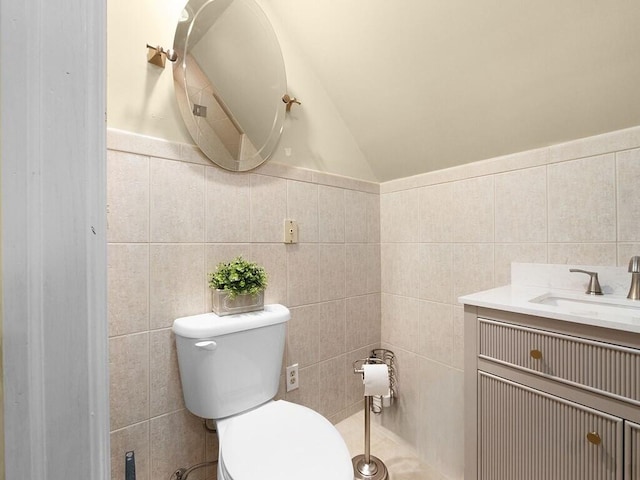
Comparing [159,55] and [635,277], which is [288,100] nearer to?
[159,55]

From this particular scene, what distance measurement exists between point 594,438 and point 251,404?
102cm

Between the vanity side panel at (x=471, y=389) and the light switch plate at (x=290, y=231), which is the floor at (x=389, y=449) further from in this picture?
the light switch plate at (x=290, y=231)

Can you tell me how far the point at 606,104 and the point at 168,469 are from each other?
1.98 m

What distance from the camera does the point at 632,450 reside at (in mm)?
709

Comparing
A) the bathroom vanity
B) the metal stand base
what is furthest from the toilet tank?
the bathroom vanity

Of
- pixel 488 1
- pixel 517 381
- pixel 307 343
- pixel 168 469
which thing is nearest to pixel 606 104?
pixel 488 1

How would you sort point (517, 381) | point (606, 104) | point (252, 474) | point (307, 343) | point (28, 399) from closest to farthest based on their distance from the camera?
point (28, 399)
point (252, 474)
point (517, 381)
point (606, 104)
point (307, 343)

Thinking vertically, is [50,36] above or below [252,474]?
above

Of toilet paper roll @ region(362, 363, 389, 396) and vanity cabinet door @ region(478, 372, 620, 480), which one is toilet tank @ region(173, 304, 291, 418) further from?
vanity cabinet door @ region(478, 372, 620, 480)

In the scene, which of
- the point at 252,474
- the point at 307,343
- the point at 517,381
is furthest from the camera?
the point at 307,343

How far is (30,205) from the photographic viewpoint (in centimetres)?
24

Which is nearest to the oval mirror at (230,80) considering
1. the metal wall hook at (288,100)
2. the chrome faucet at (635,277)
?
the metal wall hook at (288,100)

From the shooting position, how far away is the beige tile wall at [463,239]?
3.44 feet

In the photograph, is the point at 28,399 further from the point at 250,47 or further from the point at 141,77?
the point at 250,47
